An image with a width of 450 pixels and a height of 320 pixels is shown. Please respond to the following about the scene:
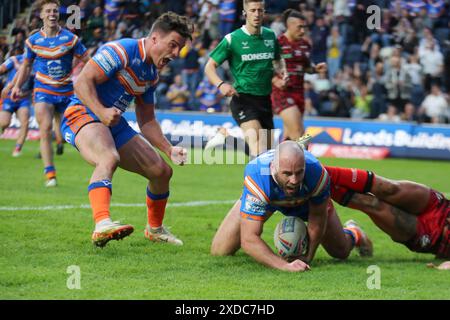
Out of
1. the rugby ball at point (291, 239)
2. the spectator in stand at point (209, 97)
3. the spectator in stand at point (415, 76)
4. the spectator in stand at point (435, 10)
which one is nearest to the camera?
the rugby ball at point (291, 239)

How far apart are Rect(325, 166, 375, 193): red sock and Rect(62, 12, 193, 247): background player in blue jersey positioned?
4.55 feet

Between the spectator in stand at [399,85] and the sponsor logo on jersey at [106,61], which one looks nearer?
the sponsor logo on jersey at [106,61]

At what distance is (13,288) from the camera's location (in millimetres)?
5902

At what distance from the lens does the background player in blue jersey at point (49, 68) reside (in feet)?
41.5

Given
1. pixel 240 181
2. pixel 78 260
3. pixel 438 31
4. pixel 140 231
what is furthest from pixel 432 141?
pixel 78 260

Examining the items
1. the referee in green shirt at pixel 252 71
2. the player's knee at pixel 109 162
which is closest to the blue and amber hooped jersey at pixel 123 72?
the player's knee at pixel 109 162

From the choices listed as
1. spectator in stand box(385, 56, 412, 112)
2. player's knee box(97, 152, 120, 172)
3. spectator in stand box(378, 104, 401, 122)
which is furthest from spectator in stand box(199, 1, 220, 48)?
player's knee box(97, 152, 120, 172)

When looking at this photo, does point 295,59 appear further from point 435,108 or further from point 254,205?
point 435,108

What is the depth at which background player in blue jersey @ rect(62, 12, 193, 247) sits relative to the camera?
23.9 feet

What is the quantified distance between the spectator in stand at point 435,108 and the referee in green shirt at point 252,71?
1010 cm

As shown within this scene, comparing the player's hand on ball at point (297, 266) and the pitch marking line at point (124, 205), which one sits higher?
the player's hand on ball at point (297, 266)

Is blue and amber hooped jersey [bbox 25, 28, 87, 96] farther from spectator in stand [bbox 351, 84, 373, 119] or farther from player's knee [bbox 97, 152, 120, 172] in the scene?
spectator in stand [bbox 351, 84, 373, 119]

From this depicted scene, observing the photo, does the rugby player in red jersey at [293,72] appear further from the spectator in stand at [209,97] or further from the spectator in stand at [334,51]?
the spectator in stand at [209,97]

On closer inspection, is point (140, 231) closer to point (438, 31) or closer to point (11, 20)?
point (11, 20)
